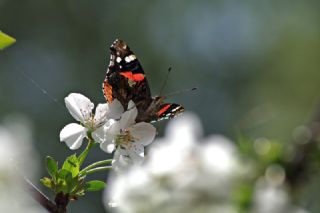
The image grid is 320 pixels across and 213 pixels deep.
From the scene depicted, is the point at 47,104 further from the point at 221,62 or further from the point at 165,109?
the point at 165,109

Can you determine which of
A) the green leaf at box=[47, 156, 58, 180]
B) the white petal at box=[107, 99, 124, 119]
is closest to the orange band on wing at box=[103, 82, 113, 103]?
the white petal at box=[107, 99, 124, 119]

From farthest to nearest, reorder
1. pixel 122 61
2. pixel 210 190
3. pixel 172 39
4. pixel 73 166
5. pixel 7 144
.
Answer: pixel 172 39 → pixel 122 61 → pixel 73 166 → pixel 7 144 → pixel 210 190

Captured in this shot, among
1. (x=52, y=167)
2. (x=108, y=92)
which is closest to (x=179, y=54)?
(x=108, y=92)

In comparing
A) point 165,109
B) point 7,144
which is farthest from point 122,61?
point 7,144

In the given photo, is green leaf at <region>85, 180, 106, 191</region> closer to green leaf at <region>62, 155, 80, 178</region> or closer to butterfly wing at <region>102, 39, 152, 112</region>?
green leaf at <region>62, 155, 80, 178</region>

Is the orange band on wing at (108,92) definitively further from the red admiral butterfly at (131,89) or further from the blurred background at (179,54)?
the blurred background at (179,54)

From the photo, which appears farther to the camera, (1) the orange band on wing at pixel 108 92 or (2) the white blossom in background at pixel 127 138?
(1) the orange band on wing at pixel 108 92

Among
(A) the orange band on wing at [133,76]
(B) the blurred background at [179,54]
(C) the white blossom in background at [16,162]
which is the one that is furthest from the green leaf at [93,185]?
(B) the blurred background at [179,54]
